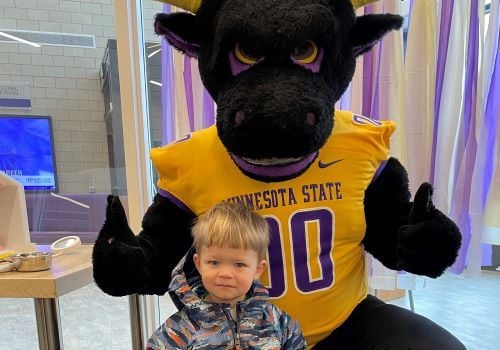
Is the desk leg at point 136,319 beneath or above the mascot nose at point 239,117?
beneath

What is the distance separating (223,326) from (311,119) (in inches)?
14.9

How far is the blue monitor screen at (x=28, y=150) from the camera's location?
1977 millimetres

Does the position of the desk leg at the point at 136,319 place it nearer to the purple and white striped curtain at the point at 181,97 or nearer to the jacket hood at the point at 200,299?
the jacket hood at the point at 200,299

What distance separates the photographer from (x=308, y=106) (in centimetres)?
62

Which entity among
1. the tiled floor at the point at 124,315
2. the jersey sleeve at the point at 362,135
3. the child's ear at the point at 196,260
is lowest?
the tiled floor at the point at 124,315

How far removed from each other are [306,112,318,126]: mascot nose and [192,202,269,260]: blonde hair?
193mm

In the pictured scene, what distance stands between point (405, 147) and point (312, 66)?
590 millimetres

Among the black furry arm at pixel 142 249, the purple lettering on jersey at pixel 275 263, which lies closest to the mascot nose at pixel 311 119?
the purple lettering on jersey at pixel 275 263

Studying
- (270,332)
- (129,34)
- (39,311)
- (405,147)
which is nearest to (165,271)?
(270,332)

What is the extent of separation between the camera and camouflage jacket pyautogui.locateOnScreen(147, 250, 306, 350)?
27.5 inches

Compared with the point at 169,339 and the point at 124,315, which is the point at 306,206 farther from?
the point at 124,315

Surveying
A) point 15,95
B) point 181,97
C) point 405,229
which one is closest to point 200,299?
point 405,229

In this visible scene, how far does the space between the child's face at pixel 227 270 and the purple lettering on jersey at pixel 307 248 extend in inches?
4.0

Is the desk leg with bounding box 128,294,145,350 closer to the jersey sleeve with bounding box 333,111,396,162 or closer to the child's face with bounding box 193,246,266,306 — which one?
the child's face with bounding box 193,246,266,306
